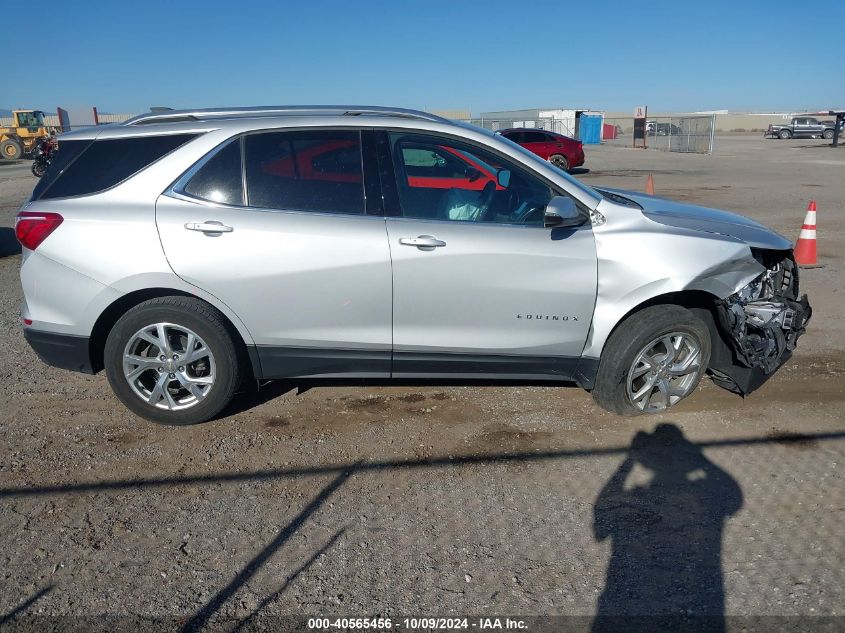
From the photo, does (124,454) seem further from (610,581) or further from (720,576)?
(720,576)

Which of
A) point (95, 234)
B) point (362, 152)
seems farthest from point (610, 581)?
point (95, 234)

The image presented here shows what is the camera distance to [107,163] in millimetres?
3973

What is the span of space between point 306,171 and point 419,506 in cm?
204

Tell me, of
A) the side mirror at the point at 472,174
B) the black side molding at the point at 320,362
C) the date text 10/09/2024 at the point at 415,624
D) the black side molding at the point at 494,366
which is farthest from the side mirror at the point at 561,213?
the date text 10/09/2024 at the point at 415,624

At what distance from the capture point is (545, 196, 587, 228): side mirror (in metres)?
3.71

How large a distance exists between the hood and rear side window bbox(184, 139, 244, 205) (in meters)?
2.49

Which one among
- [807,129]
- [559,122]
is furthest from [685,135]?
[807,129]

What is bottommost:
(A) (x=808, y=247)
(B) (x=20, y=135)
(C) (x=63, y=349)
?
(A) (x=808, y=247)

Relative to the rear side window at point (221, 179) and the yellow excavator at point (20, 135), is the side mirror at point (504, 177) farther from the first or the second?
the yellow excavator at point (20, 135)

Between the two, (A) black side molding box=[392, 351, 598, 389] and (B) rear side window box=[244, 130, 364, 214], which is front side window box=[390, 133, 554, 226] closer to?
(B) rear side window box=[244, 130, 364, 214]

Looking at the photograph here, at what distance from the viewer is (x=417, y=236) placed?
149 inches

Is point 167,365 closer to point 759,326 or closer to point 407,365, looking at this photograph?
point 407,365

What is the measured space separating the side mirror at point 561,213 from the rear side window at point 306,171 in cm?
109

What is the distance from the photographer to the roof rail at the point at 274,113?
4.12 m
